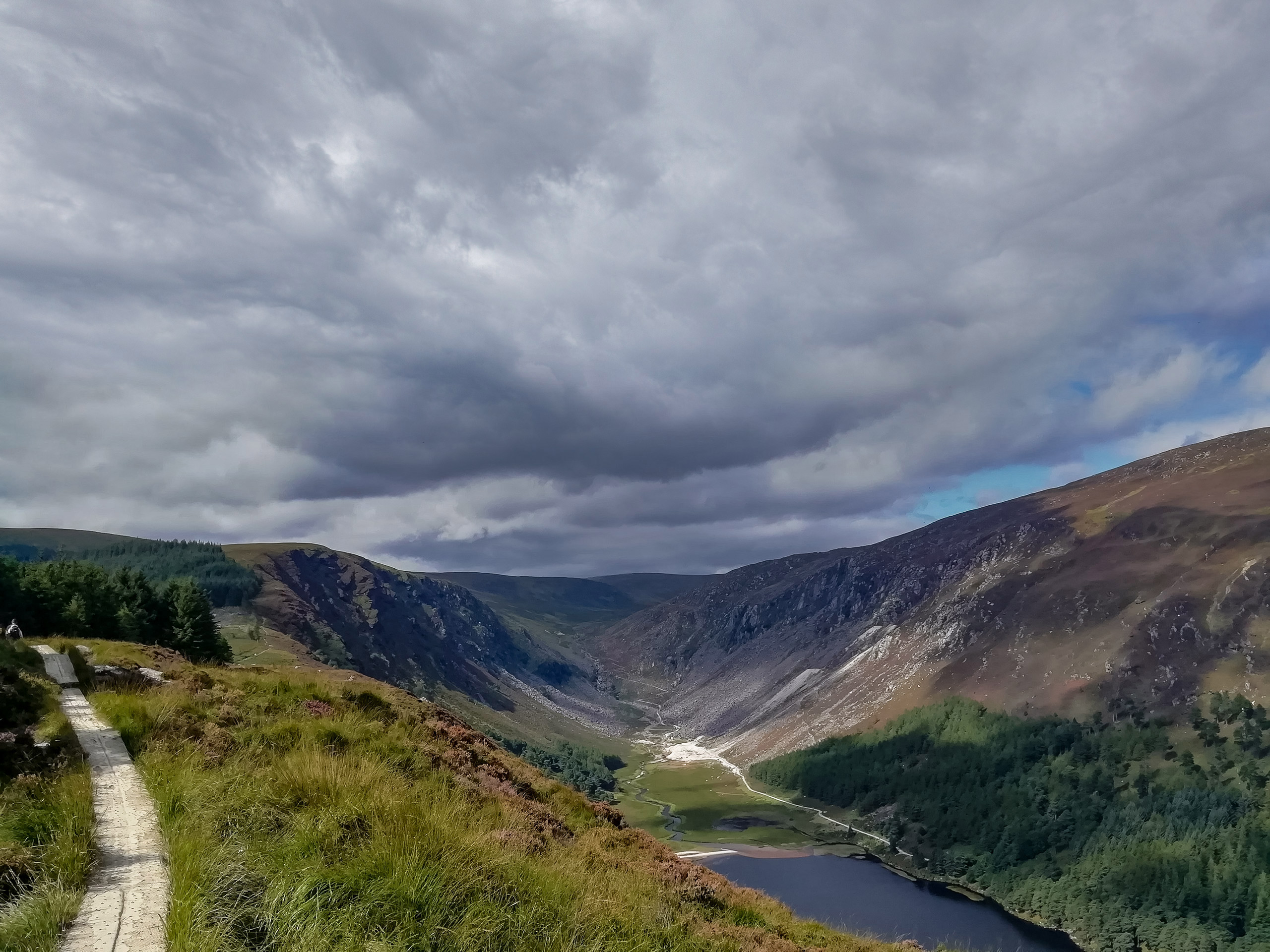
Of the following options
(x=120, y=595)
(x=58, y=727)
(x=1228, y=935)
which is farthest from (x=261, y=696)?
(x=1228, y=935)

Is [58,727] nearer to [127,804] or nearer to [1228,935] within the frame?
[127,804]

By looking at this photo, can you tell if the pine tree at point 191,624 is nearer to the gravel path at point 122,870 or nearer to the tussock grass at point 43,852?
the gravel path at point 122,870

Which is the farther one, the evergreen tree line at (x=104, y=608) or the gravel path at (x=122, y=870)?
the evergreen tree line at (x=104, y=608)

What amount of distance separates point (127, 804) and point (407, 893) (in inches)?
277

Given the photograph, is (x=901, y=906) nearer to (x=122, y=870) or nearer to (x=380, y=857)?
(x=380, y=857)

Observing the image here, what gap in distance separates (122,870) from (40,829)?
2.15 metres

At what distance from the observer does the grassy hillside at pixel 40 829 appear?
8273 mm

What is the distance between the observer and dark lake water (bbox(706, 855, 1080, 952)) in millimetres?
147875

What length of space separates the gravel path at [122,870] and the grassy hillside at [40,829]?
0.23 meters

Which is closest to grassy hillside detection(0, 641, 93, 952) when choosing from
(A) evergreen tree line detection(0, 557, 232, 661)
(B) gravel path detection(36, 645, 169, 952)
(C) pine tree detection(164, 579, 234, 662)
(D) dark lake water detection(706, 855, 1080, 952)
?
(B) gravel path detection(36, 645, 169, 952)

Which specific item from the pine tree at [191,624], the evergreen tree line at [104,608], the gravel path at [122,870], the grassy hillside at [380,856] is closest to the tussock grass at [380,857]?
the grassy hillside at [380,856]

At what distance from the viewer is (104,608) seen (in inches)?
2963

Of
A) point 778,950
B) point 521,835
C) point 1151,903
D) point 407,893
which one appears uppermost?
point 407,893

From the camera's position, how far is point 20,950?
7785 mm
